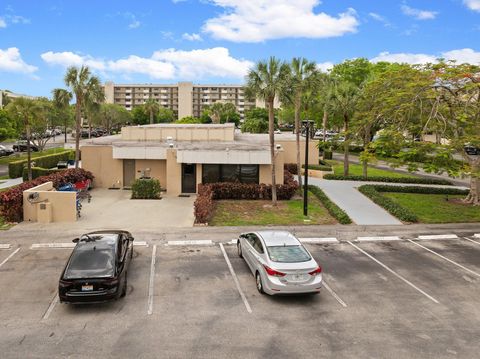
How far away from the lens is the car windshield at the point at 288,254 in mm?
12352

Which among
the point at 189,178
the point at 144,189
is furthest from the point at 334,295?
the point at 189,178

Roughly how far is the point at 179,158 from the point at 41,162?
65.9 ft

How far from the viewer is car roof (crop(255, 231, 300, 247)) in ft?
43.6

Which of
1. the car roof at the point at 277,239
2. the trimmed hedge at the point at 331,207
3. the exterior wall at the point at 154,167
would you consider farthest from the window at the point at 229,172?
the car roof at the point at 277,239

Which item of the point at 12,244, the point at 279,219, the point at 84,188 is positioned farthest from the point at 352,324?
the point at 84,188

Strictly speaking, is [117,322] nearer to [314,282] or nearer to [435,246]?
[314,282]

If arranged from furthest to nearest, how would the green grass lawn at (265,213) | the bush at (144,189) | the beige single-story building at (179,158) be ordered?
the beige single-story building at (179,158)
the bush at (144,189)
the green grass lawn at (265,213)

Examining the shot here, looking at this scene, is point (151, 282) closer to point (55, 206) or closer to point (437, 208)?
point (55, 206)

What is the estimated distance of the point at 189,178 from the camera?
28.8m

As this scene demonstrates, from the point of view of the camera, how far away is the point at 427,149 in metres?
21.8

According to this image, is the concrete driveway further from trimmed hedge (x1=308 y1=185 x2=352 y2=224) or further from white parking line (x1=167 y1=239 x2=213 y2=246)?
trimmed hedge (x1=308 y1=185 x2=352 y2=224)

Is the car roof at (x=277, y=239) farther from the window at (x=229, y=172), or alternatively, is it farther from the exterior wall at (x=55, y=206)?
the window at (x=229, y=172)

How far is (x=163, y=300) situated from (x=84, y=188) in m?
17.2

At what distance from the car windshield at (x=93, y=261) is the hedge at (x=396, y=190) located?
15.6m
